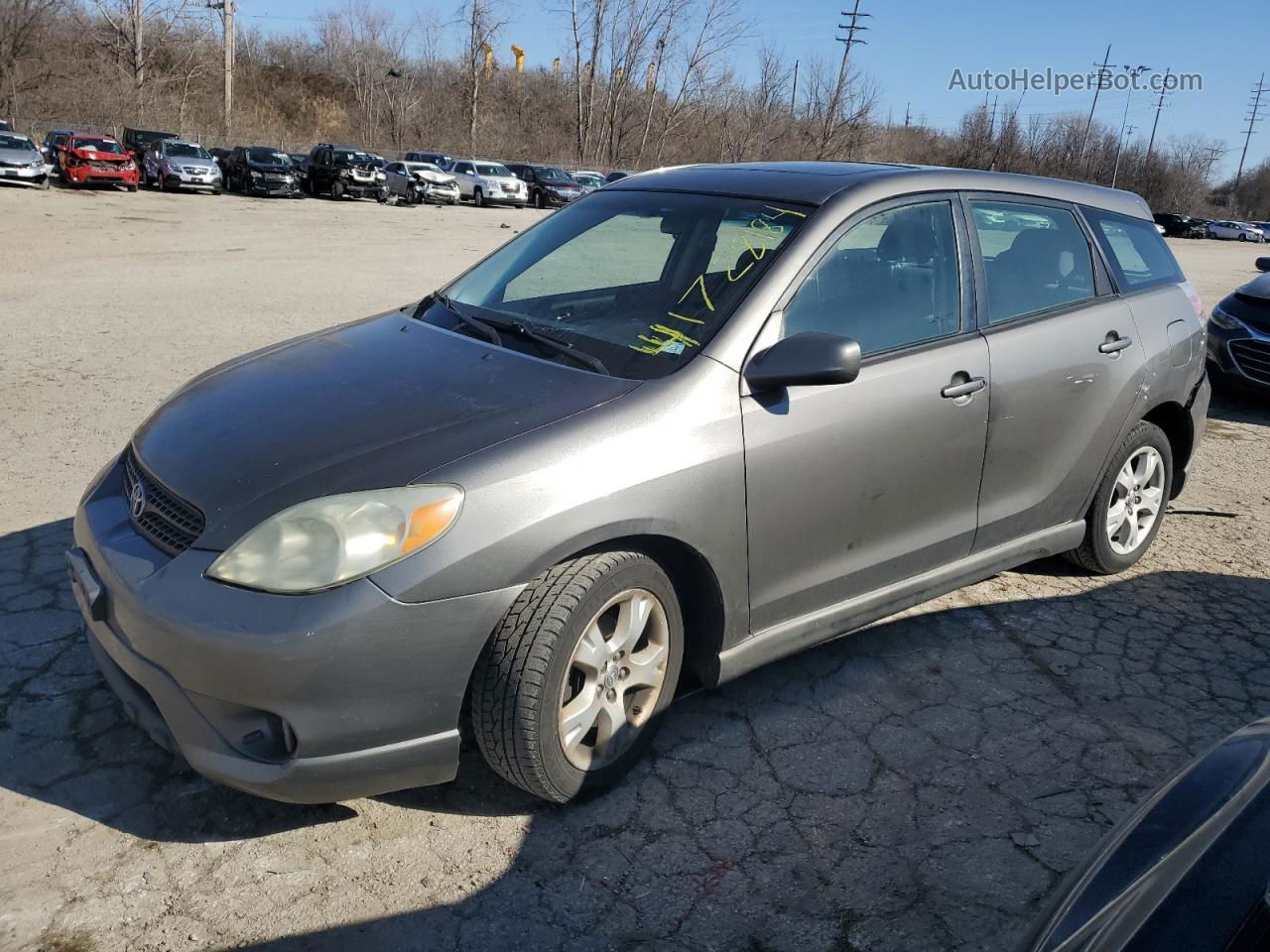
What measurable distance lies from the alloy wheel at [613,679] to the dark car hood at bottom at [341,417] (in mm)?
591

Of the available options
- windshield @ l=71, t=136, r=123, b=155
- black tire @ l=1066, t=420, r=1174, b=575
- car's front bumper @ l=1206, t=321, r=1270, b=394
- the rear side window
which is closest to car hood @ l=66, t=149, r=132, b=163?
windshield @ l=71, t=136, r=123, b=155

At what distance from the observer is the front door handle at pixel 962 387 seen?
11.5ft

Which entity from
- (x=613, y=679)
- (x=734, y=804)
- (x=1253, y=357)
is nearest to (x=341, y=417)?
(x=613, y=679)

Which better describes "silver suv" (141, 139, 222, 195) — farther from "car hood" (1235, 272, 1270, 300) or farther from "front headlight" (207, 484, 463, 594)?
"front headlight" (207, 484, 463, 594)

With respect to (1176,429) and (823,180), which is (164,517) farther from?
(1176,429)

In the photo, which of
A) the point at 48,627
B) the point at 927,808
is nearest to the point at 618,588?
the point at 927,808

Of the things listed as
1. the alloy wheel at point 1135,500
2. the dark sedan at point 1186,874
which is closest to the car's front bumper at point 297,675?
the dark sedan at point 1186,874

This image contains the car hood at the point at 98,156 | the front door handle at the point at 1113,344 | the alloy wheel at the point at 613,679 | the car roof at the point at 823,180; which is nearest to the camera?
the alloy wheel at the point at 613,679

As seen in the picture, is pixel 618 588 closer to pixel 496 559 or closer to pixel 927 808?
pixel 496 559

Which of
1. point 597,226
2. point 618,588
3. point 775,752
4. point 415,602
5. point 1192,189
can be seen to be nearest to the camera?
point 415,602

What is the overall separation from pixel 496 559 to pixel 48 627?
7.17ft

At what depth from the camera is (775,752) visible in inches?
128

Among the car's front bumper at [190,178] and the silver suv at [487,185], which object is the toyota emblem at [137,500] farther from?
the silver suv at [487,185]

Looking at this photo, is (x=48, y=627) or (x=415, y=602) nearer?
(x=415, y=602)
